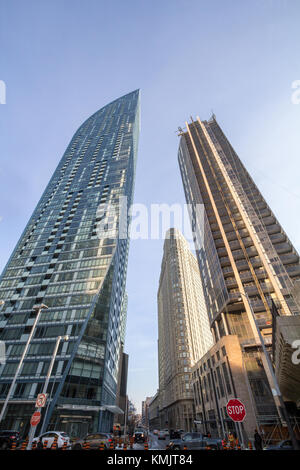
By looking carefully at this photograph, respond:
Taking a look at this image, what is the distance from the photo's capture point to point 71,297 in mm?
46312

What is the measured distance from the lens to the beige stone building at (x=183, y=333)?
262 feet

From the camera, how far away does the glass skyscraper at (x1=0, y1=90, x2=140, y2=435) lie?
116 feet

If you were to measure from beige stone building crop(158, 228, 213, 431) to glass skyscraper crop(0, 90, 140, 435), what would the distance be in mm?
36050

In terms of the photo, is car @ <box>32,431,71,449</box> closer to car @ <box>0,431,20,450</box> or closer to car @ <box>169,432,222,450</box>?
car @ <box>0,431,20,450</box>

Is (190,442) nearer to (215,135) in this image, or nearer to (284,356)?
(284,356)

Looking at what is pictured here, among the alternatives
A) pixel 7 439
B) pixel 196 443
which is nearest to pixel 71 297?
pixel 7 439

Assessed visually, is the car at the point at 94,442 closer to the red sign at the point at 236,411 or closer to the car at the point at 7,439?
the car at the point at 7,439

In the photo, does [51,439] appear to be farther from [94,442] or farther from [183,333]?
[183,333]

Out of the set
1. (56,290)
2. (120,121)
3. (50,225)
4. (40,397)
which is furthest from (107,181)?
(40,397)

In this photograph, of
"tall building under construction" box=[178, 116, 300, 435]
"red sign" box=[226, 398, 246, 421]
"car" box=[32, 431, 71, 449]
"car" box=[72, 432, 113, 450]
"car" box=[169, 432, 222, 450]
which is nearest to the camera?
"red sign" box=[226, 398, 246, 421]

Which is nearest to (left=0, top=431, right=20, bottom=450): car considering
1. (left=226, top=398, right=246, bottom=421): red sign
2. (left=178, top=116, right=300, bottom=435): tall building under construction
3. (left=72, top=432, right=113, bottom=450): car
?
(left=72, top=432, right=113, bottom=450): car

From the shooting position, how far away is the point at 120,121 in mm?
111125

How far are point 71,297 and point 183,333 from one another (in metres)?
58.2

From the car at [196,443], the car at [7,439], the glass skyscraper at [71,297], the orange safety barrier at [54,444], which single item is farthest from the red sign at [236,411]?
the glass skyscraper at [71,297]
